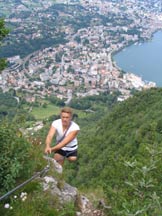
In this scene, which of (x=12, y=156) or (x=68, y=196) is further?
(x=68, y=196)

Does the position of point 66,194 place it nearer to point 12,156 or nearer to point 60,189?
point 60,189

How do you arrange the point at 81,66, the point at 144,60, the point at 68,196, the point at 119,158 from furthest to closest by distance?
the point at 81,66
the point at 144,60
the point at 119,158
the point at 68,196

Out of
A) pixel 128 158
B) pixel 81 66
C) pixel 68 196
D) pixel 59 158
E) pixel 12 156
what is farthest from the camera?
pixel 81 66

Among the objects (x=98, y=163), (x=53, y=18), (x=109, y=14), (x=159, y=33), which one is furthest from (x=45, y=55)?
(x=98, y=163)

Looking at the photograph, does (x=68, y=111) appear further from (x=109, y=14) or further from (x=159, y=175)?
(x=109, y=14)

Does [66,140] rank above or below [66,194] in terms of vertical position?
above

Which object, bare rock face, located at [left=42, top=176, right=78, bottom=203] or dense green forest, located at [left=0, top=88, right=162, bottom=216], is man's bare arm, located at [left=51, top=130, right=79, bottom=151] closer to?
dense green forest, located at [left=0, top=88, right=162, bottom=216]

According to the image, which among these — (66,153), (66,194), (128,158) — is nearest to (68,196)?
(66,194)

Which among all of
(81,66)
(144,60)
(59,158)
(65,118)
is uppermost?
(65,118)
